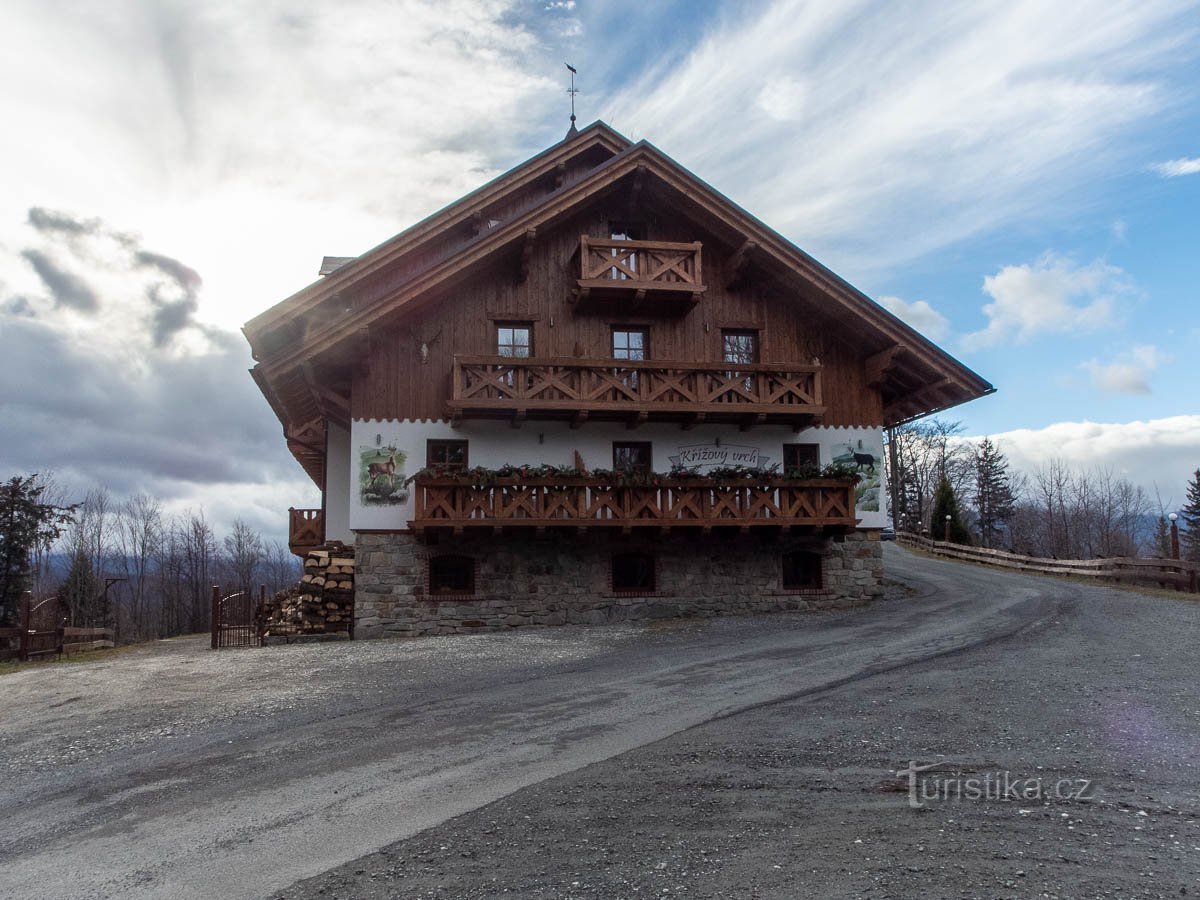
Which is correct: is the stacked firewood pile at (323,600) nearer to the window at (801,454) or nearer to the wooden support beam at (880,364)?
the window at (801,454)

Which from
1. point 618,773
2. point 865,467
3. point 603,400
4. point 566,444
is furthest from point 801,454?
point 618,773

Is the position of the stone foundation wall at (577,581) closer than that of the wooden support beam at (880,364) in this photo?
Yes

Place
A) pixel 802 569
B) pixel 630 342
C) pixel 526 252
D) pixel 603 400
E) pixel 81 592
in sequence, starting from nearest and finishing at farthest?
1. pixel 603 400
2. pixel 526 252
3. pixel 802 569
4. pixel 630 342
5. pixel 81 592

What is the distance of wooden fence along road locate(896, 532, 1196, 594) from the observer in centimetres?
2400

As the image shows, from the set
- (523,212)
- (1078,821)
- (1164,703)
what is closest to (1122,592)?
(1164,703)

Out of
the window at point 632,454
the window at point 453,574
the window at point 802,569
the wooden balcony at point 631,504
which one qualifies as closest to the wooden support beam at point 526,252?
the window at point 632,454

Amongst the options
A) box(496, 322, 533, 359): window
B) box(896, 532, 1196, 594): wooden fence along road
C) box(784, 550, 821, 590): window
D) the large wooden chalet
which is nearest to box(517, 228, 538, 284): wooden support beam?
the large wooden chalet

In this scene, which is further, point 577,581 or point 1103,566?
point 1103,566

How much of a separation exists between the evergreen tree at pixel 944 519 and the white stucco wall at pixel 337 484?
27.9m

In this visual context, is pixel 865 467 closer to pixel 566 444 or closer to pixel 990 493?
pixel 566 444

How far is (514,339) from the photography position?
20828 mm

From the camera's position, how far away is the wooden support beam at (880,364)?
21.0 m

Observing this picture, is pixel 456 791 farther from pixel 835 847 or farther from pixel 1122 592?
pixel 1122 592

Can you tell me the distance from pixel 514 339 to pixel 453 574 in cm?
556
